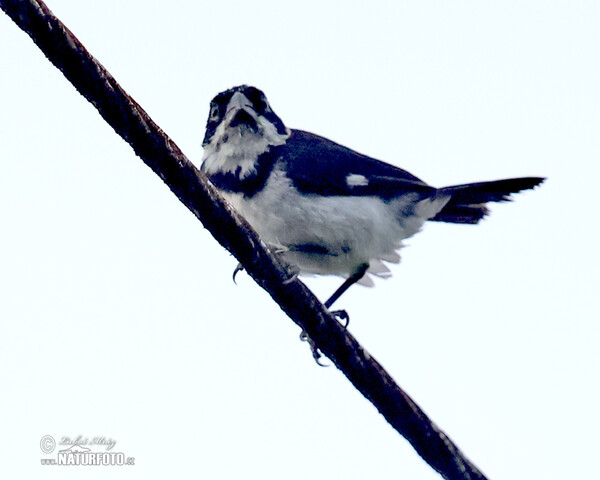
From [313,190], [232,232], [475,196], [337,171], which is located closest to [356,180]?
[337,171]

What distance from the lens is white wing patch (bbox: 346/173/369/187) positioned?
6163 millimetres

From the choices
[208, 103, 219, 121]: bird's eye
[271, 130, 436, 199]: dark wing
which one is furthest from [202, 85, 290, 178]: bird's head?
[271, 130, 436, 199]: dark wing

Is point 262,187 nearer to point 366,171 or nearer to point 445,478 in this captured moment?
point 366,171

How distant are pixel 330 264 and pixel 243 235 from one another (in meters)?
2.26

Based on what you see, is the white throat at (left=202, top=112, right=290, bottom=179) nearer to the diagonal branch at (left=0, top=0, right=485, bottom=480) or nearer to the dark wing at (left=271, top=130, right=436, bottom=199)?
the dark wing at (left=271, top=130, right=436, bottom=199)

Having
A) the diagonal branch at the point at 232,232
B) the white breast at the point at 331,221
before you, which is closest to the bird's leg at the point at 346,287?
the white breast at the point at 331,221

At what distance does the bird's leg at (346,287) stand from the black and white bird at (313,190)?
0.06 feet

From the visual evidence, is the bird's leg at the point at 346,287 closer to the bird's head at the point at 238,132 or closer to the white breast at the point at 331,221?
the white breast at the point at 331,221

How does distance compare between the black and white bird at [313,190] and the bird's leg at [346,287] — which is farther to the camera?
the bird's leg at [346,287]

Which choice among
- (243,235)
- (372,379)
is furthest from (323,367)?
(243,235)

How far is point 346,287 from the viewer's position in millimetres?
6906

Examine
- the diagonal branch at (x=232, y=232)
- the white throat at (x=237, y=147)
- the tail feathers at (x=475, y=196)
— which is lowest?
the diagonal branch at (x=232, y=232)

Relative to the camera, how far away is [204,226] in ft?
13.2

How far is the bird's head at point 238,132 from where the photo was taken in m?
5.89
